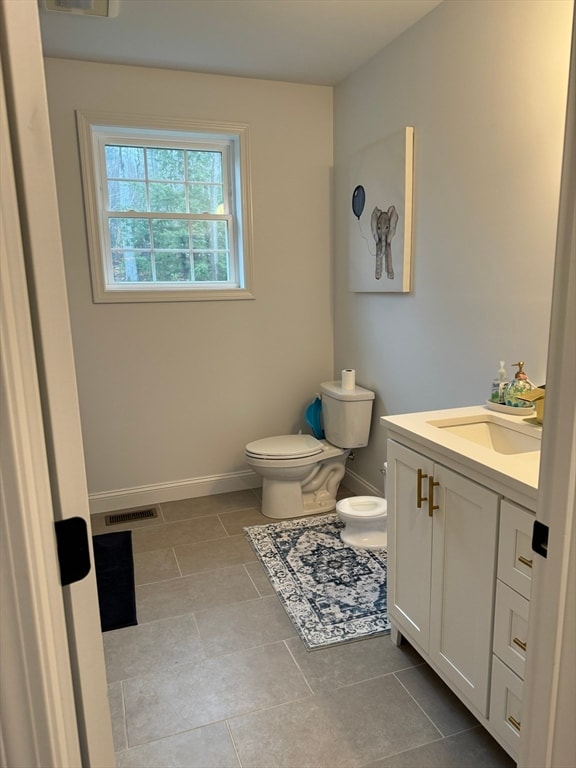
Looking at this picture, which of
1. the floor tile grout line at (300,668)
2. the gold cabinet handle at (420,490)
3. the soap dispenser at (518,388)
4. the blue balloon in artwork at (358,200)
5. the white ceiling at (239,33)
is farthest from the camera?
the blue balloon in artwork at (358,200)

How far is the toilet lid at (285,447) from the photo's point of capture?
3.10m

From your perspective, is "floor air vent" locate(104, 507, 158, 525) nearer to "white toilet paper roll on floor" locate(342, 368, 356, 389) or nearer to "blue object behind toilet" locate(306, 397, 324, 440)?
"blue object behind toilet" locate(306, 397, 324, 440)

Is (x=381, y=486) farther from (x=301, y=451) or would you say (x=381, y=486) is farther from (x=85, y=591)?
(x=85, y=591)

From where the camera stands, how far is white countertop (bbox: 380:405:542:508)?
1.37m

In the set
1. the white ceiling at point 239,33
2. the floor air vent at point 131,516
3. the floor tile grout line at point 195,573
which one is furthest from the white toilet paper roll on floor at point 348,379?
the white ceiling at point 239,33

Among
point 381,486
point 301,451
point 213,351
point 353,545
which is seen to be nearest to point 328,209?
point 213,351

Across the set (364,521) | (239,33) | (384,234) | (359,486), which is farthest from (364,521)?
(239,33)

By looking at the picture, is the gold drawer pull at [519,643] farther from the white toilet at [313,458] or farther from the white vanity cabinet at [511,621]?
the white toilet at [313,458]

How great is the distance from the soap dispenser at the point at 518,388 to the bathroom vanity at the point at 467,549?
6 centimetres

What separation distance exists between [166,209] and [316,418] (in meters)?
1.62

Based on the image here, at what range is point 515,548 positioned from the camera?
1.39 m

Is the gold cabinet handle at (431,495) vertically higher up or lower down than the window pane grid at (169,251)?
lower down

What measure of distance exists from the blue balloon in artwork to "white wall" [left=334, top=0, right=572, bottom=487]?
253mm

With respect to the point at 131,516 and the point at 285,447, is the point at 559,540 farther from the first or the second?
the point at 131,516
